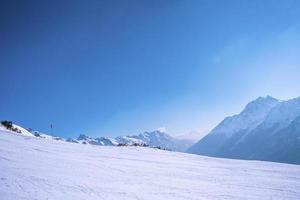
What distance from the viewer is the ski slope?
311 inches

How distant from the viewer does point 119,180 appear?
983 centimetres

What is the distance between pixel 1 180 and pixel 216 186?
247 inches

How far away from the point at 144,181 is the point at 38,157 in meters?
4.47

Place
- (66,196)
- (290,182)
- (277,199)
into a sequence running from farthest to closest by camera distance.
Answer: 1. (290,182)
2. (277,199)
3. (66,196)

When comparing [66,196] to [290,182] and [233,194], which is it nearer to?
[233,194]

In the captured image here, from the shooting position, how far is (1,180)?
7.97 meters

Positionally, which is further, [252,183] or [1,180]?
[252,183]

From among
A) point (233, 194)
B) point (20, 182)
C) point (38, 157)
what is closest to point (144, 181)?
point (233, 194)

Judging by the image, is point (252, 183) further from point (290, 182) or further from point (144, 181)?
point (144, 181)

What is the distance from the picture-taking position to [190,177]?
11539mm

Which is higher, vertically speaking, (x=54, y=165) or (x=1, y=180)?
(x=54, y=165)

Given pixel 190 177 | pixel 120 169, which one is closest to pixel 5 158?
pixel 120 169

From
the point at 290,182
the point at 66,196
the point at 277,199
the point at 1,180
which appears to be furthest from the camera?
the point at 290,182

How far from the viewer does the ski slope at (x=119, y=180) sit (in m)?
7.91
